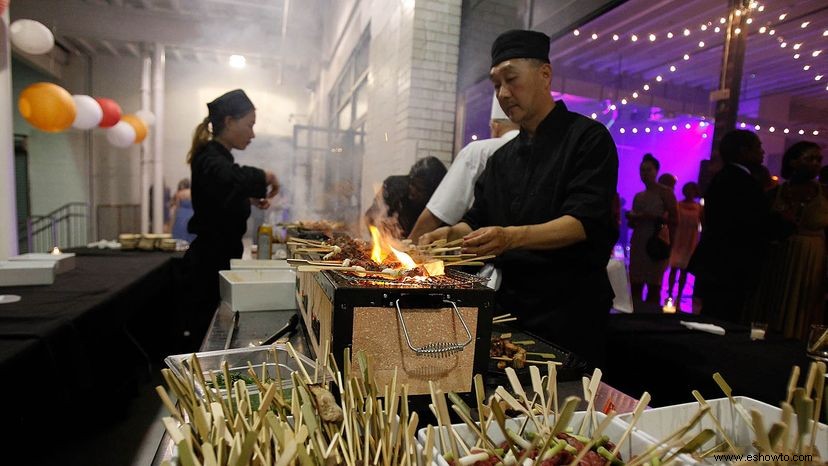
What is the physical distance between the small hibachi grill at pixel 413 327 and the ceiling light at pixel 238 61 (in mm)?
13053

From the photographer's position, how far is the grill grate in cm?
135

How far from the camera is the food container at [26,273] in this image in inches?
119

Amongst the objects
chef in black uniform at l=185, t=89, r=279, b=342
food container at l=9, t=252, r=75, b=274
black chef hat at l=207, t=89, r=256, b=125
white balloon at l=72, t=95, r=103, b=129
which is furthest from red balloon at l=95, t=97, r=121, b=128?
black chef hat at l=207, t=89, r=256, b=125

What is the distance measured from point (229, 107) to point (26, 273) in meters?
1.84

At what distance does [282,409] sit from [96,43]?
48.1 feet

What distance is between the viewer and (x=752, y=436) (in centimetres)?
106

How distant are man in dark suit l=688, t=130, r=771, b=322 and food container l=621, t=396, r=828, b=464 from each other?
9.32 feet

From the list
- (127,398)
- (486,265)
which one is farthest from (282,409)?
(127,398)

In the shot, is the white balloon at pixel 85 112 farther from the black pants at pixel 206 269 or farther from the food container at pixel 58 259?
the black pants at pixel 206 269

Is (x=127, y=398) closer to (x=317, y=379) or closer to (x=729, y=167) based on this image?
(x=317, y=379)

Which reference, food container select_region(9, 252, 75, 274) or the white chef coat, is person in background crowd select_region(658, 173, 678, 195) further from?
food container select_region(9, 252, 75, 274)

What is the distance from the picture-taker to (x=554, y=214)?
2.24 metres

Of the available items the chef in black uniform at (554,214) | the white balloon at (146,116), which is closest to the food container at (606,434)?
the chef in black uniform at (554,214)

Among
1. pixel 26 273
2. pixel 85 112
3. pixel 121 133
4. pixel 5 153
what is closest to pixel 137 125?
pixel 121 133
